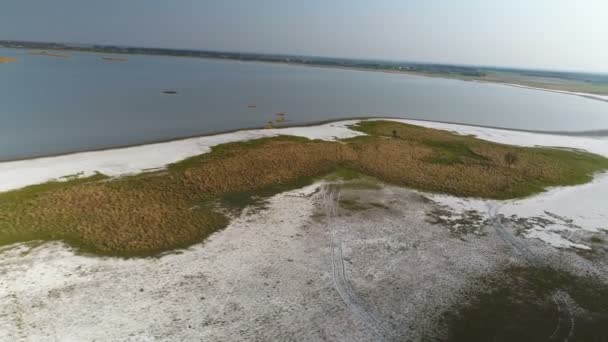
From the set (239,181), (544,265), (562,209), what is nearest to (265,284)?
(239,181)

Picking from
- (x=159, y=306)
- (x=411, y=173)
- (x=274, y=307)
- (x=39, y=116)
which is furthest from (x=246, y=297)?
(x=39, y=116)

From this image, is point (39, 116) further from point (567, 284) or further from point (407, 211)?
point (567, 284)

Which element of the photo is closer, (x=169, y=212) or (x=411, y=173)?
(x=169, y=212)

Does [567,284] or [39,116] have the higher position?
[39,116]

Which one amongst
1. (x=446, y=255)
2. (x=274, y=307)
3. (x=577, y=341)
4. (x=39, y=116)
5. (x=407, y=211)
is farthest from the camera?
(x=39, y=116)

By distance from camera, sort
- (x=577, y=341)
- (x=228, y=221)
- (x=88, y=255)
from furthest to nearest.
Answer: (x=228, y=221) → (x=88, y=255) → (x=577, y=341)

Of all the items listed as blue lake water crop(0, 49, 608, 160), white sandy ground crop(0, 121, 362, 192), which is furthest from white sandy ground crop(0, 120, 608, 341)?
blue lake water crop(0, 49, 608, 160)
